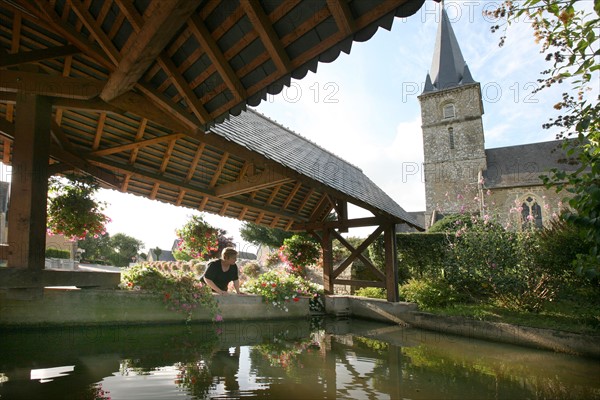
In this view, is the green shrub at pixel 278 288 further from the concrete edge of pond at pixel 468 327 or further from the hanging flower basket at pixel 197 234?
the hanging flower basket at pixel 197 234

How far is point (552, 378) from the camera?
4113 mm

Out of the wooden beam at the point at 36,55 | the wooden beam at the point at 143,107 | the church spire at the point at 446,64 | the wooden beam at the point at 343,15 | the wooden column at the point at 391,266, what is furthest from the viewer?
the church spire at the point at 446,64

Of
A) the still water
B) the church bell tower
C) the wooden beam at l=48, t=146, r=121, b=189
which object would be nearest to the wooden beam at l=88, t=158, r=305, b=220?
the wooden beam at l=48, t=146, r=121, b=189

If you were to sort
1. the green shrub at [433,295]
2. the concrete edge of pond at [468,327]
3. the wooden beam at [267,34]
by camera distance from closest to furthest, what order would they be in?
the wooden beam at [267,34], the concrete edge of pond at [468,327], the green shrub at [433,295]

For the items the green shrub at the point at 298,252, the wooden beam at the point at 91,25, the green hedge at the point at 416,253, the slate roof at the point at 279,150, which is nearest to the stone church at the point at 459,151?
the green hedge at the point at 416,253

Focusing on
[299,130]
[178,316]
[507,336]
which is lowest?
[507,336]

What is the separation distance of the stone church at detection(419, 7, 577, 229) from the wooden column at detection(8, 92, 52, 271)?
27727mm

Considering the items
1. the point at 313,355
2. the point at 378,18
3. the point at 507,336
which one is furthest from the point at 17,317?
the point at 507,336

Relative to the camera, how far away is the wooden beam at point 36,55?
358 cm

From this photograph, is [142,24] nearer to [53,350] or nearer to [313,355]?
[53,350]

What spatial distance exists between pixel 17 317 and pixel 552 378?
22.9 ft

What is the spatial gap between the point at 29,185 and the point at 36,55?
140cm

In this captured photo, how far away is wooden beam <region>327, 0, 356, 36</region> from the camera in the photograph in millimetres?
2137

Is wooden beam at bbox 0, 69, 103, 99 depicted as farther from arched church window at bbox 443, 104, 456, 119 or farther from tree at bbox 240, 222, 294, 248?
arched church window at bbox 443, 104, 456, 119
